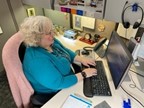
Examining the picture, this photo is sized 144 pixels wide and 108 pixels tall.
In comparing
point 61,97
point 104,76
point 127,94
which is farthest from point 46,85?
point 127,94

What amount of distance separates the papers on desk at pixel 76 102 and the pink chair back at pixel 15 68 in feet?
1.21

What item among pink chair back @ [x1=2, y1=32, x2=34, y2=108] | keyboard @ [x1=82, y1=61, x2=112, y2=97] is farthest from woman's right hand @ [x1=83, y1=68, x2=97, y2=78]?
pink chair back @ [x1=2, y1=32, x2=34, y2=108]

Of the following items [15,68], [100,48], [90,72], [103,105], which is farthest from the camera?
[100,48]

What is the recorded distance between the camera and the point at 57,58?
1.12 metres

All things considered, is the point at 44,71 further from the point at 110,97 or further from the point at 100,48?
the point at 100,48

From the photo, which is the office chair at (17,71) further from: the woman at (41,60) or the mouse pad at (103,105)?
the mouse pad at (103,105)

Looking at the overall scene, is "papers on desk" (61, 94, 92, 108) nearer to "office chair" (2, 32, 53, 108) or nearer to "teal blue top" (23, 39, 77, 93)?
"teal blue top" (23, 39, 77, 93)

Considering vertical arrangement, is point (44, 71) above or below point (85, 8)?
below

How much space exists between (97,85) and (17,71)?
0.64 metres

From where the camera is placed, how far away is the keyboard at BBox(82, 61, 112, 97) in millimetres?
979

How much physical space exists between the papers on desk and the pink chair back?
0.37m

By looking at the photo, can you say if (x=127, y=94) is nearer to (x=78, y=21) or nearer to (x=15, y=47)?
(x=15, y=47)

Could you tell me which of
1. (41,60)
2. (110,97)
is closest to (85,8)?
(41,60)

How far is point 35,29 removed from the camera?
0.99 metres
